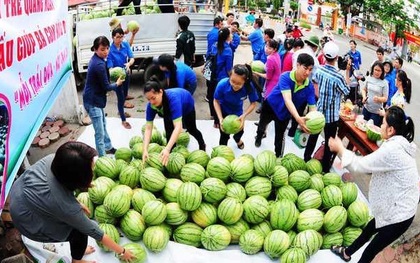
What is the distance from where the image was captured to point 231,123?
4.83 m

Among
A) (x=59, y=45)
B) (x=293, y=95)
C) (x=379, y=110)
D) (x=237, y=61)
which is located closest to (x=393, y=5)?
(x=237, y=61)

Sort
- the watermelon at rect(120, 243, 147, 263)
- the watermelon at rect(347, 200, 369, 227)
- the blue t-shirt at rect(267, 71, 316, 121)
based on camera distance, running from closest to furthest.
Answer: the watermelon at rect(120, 243, 147, 263) → the watermelon at rect(347, 200, 369, 227) → the blue t-shirt at rect(267, 71, 316, 121)

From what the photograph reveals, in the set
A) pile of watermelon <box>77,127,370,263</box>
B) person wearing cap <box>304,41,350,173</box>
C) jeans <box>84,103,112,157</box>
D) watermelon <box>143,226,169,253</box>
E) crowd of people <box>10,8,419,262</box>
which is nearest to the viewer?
crowd of people <box>10,8,419,262</box>

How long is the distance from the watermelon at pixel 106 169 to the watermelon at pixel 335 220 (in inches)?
88.6

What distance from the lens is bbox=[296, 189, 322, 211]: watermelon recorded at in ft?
13.0

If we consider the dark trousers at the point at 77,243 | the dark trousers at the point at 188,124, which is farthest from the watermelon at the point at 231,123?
the dark trousers at the point at 77,243

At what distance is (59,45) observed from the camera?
4.41 metres

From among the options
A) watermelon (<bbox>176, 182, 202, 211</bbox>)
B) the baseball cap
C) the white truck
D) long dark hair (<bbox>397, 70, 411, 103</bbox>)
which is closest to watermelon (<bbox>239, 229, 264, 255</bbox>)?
watermelon (<bbox>176, 182, 202, 211</bbox>)

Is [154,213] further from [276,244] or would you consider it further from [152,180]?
[276,244]

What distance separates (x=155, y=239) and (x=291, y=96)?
241 centimetres

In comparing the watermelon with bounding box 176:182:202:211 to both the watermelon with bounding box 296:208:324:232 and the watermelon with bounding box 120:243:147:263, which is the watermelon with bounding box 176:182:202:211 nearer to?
the watermelon with bounding box 120:243:147:263

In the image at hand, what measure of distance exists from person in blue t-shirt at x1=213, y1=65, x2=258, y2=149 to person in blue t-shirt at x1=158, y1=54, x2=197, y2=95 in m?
0.50

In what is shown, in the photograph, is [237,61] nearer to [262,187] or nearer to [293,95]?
[293,95]

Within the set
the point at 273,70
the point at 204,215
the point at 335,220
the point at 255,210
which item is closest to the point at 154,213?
the point at 204,215
